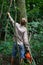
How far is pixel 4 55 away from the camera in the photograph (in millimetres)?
9859

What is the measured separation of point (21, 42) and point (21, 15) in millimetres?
2107

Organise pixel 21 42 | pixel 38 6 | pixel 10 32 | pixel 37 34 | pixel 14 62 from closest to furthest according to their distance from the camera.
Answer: pixel 21 42
pixel 14 62
pixel 37 34
pixel 10 32
pixel 38 6

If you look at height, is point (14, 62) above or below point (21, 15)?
below

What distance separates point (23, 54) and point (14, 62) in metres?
0.61

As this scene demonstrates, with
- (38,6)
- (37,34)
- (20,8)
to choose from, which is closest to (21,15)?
(20,8)

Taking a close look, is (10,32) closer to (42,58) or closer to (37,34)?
(37,34)

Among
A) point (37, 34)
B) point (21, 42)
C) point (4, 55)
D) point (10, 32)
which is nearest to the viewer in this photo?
point (21, 42)

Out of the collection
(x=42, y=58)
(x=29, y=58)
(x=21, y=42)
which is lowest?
(x=42, y=58)

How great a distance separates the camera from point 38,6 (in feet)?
43.4

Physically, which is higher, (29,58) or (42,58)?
(29,58)

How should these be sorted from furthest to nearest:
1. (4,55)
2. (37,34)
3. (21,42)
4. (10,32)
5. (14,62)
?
(10,32) → (37,34) → (4,55) → (14,62) → (21,42)

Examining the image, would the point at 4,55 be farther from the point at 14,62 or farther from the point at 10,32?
the point at 10,32

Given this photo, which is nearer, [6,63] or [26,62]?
[26,62]

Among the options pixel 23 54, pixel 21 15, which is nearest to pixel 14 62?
pixel 23 54
